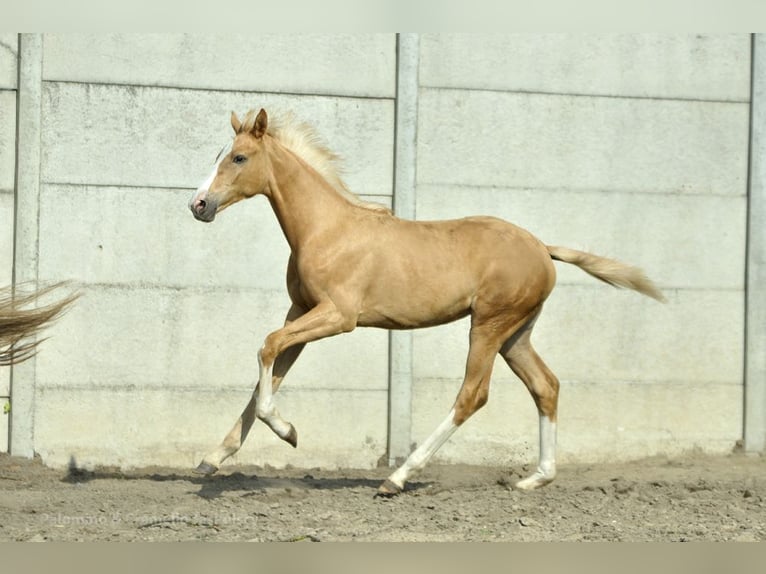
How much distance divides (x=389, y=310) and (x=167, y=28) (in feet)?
8.92

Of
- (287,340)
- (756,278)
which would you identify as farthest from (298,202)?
(756,278)

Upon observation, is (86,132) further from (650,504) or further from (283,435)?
(650,504)

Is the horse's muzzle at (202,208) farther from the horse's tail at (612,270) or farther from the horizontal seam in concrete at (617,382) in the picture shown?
the horizontal seam in concrete at (617,382)

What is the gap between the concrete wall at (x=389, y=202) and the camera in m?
7.75

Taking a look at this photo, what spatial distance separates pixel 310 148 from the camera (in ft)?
21.9

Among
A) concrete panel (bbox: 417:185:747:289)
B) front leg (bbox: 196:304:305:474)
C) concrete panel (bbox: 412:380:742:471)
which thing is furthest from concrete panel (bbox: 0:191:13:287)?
concrete panel (bbox: 412:380:742:471)

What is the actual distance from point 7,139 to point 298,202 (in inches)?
95.8

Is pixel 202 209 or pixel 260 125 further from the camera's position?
pixel 260 125

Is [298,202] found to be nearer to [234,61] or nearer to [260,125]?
[260,125]

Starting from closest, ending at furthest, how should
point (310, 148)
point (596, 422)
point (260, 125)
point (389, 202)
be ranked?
point (260, 125) → point (310, 148) → point (389, 202) → point (596, 422)

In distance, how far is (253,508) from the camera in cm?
579

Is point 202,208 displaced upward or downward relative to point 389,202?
downward

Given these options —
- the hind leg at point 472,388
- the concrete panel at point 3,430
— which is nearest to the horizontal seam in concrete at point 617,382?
the hind leg at point 472,388

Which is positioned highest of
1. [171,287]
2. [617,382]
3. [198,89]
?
[198,89]
